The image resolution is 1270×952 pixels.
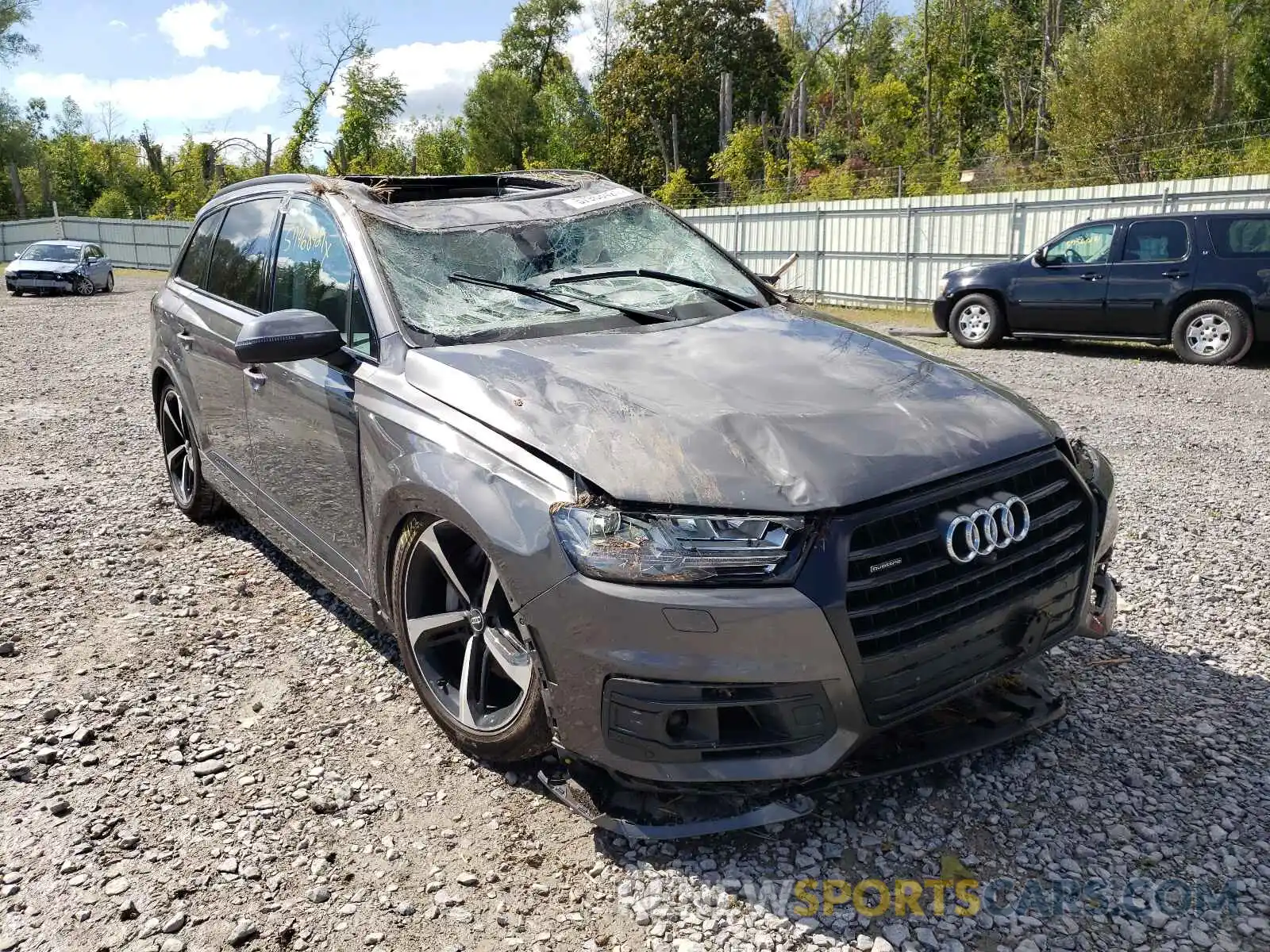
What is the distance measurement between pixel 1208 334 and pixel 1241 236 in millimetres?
1103

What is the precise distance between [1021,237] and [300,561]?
15.4m

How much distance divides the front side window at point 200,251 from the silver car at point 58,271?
22.2m

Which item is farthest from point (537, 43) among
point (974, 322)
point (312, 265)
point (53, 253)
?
point (312, 265)

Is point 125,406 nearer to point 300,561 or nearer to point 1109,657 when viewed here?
point 300,561

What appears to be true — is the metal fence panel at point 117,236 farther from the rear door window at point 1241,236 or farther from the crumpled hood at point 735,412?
the crumpled hood at point 735,412

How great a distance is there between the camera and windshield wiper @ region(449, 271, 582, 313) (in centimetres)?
340

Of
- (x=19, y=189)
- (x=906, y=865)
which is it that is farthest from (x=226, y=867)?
(x=19, y=189)

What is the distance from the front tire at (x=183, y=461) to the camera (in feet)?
17.1

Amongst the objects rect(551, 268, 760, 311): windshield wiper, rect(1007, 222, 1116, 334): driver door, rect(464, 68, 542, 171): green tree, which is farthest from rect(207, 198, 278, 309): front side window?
rect(464, 68, 542, 171): green tree

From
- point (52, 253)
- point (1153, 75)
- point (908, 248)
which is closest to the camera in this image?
point (908, 248)

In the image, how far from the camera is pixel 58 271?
78.4 ft

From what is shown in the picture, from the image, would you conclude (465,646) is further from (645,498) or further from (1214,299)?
(1214,299)

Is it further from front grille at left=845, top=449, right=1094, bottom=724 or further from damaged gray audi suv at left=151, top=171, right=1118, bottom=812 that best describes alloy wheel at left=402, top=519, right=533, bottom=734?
front grille at left=845, top=449, right=1094, bottom=724

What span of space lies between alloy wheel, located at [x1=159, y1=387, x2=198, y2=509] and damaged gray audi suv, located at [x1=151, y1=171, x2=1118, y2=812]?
60.4 inches
